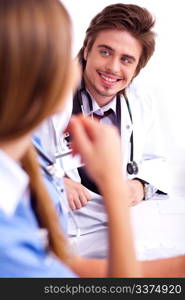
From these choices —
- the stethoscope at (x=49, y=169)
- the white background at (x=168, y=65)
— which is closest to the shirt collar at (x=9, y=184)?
the stethoscope at (x=49, y=169)

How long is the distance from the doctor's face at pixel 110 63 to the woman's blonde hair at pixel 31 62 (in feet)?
2.78

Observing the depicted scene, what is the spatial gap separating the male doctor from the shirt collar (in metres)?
0.69

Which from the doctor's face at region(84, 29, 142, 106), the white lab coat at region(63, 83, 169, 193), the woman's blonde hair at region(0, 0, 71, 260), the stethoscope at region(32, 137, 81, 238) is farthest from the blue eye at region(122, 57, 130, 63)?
the woman's blonde hair at region(0, 0, 71, 260)

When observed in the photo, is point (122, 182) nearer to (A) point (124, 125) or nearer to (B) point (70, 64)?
(B) point (70, 64)

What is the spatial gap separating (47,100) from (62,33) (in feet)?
0.27

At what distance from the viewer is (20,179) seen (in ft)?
1.77

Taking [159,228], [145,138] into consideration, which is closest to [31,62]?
[159,228]

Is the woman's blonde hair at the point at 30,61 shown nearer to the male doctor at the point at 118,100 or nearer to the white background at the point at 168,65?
the male doctor at the point at 118,100

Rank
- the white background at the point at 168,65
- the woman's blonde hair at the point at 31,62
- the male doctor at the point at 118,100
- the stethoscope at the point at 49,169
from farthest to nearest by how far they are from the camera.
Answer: the white background at the point at 168,65, the male doctor at the point at 118,100, the stethoscope at the point at 49,169, the woman's blonde hair at the point at 31,62

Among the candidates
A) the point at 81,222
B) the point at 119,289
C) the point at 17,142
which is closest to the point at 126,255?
the point at 119,289

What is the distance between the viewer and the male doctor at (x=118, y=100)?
1.28 metres

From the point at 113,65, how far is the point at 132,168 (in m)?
0.35

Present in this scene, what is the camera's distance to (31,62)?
457mm

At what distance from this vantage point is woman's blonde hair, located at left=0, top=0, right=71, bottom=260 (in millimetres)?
448
